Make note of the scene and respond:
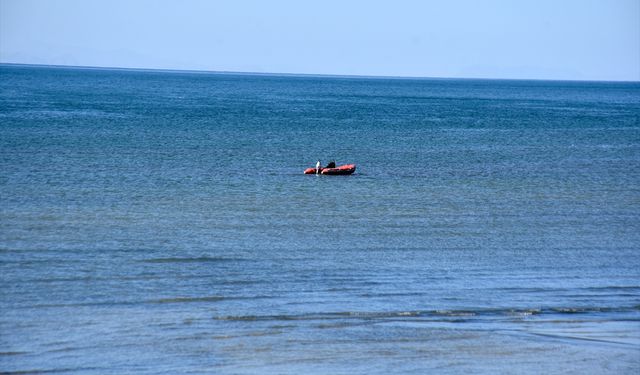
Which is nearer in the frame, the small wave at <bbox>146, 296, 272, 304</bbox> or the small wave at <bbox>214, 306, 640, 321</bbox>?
the small wave at <bbox>214, 306, 640, 321</bbox>

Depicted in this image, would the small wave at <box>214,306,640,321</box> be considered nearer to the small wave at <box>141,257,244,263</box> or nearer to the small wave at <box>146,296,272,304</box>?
the small wave at <box>146,296,272,304</box>

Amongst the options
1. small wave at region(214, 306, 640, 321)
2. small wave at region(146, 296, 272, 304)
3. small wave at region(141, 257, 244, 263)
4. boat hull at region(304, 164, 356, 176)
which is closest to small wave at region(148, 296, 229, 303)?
small wave at region(146, 296, 272, 304)

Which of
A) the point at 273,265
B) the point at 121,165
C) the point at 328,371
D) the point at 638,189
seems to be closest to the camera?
the point at 328,371

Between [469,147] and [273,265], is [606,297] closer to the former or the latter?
[273,265]

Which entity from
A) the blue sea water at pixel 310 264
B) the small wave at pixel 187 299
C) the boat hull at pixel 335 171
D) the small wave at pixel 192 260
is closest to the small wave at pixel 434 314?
the blue sea water at pixel 310 264

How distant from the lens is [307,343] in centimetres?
1677

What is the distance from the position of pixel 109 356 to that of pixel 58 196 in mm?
17896

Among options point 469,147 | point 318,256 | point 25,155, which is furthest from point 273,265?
point 469,147

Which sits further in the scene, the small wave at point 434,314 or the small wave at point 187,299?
the small wave at point 187,299

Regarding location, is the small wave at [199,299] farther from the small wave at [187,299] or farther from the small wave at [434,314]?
the small wave at [434,314]

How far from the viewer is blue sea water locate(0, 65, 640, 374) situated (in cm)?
1634

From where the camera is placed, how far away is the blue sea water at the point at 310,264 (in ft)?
53.6

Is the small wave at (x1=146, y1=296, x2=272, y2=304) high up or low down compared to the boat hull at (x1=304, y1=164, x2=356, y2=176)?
up

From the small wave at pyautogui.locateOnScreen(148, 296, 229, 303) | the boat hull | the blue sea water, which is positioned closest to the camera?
the blue sea water
